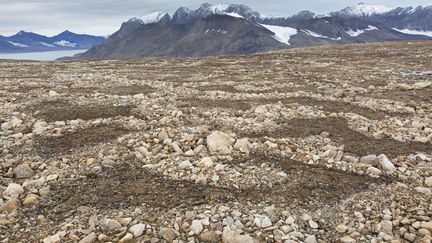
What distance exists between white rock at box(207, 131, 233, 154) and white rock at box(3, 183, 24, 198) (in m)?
5.20

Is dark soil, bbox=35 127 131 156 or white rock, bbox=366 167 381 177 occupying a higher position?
dark soil, bbox=35 127 131 156

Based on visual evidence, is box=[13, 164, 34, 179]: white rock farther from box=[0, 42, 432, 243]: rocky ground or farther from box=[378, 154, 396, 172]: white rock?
box=[378, 154, 396, 172]: white rock

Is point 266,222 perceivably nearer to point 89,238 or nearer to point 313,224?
point 313,224

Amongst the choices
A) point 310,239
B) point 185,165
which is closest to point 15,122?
point 185,165

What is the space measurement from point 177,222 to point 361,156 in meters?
6.41

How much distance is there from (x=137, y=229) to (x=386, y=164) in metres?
6.96

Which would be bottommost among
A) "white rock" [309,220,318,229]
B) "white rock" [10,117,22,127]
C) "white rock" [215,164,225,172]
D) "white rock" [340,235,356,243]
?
"white rock" [340,235,356,243]

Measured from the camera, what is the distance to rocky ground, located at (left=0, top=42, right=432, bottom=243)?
8.23 m

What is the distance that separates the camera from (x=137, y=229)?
8.04 meters

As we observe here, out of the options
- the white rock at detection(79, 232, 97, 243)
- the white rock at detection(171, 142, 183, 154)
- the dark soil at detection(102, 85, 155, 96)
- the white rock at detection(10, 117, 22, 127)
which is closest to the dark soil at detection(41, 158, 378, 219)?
the white rock at detection(79, 232, 97, 243)

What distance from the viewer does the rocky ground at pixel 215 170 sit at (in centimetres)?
823

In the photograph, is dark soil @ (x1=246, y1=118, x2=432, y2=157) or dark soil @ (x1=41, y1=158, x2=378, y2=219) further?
dark soil @ (x1=246, y1=118, x2=432, y2=157)

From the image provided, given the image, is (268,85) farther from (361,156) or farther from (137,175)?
(137,175)

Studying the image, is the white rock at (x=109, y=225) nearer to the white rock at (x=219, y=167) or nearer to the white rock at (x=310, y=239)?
the white rock at (x=219, y=167)
